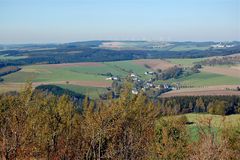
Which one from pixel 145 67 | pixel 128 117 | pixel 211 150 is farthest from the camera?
pixel 145 67

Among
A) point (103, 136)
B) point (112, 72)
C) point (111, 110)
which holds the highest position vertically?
point (111, 110)

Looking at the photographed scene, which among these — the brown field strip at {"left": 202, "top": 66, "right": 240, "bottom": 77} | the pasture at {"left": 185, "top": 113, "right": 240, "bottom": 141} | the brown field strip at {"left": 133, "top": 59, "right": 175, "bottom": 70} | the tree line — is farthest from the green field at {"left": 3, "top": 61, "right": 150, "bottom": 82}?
the pasture at {"left": 185, "top": 113, "right": 240, "bottom": 141}

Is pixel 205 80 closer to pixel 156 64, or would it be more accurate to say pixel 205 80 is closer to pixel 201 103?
pixel 201 103

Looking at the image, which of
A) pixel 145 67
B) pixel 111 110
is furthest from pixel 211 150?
pixel 145 67

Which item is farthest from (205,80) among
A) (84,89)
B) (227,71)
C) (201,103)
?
(84,89)

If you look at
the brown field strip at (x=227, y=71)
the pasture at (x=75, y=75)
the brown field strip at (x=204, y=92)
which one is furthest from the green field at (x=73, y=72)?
the brown field strip at (x=204, y=92)

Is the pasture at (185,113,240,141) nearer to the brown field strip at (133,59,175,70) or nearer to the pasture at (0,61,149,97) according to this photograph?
the pasture at (0,61,149,97)

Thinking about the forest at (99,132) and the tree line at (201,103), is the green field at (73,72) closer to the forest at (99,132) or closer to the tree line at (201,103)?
the tree line at (201,103)

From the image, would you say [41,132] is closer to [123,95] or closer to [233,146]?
[123,95]

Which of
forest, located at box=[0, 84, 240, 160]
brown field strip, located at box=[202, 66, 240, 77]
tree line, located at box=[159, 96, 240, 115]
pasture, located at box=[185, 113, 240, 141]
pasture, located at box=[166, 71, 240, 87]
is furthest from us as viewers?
brown field strip, located at box=[202, 66, 240, 77]
